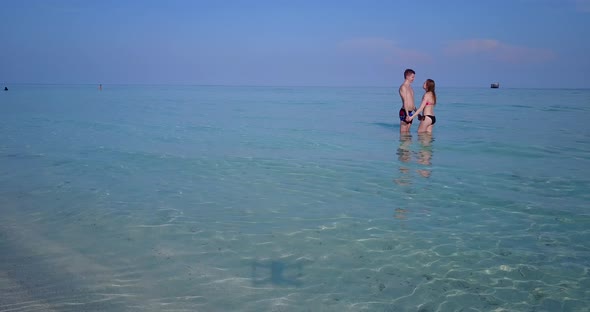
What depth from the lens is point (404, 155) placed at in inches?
454

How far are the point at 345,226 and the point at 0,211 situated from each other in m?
5.58

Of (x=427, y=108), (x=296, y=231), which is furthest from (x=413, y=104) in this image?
(x=296, y=231)

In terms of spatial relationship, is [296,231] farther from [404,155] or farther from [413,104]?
[413,104]

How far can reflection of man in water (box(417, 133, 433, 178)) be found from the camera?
30.9ft

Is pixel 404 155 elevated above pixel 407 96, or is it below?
below

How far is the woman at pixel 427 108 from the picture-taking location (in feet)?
44.3

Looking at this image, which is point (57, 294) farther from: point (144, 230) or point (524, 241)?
point (524, 241)

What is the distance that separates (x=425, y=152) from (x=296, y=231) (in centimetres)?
743

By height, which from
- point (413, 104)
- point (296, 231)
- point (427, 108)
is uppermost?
point (413, 104)

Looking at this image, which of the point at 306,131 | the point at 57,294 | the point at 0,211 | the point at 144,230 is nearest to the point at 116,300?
the point at 57,294

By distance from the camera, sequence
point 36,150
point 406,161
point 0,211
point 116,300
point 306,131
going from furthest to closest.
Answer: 1. point 306,131
2. point 36,150
3. point 406,161
4. point 0,211
5. point 116,300

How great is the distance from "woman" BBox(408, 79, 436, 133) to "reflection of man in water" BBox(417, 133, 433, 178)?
402 millimetres

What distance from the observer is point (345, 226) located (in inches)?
236

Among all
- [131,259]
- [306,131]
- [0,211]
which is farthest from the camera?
[306,131]
